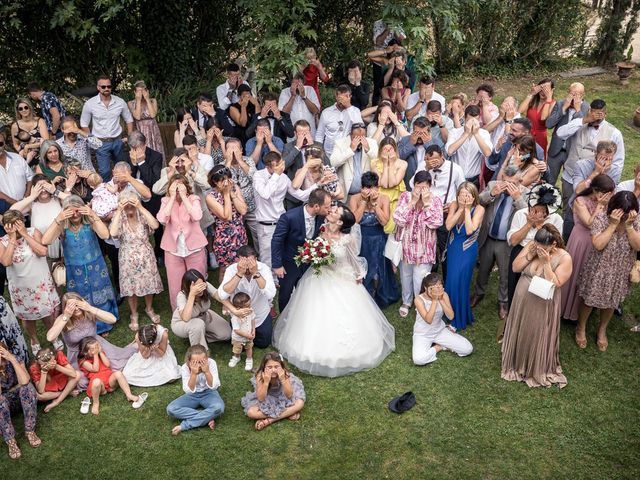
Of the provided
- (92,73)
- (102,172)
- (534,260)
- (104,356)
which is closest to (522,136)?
(534,260)

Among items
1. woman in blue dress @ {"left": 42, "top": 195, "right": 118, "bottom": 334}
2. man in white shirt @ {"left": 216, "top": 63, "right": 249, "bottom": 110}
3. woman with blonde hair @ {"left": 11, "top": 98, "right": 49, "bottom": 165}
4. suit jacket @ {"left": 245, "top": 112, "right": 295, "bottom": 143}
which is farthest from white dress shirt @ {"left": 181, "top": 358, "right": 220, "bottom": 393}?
man in white shirt @ {"left": 216, "top": 63, "right": 249, "bottom": 110}

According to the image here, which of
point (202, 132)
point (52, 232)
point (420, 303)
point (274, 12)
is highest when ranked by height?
point (274, 12)

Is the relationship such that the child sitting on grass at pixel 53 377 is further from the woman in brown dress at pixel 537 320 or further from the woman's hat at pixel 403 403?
the woman in brown dress at pixel 537 320

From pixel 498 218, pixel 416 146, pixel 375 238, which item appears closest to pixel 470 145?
pixel 416 146

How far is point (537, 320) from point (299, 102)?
15.5 feet

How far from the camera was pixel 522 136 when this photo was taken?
22.9 ft

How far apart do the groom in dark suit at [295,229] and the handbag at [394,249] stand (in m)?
0.83

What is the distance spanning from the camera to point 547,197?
243 inches

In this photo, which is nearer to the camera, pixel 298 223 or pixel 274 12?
pixel 298 223

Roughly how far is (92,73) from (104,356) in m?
7.49

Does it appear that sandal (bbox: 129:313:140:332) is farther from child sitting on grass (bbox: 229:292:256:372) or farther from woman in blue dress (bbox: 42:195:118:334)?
child sitting on grass (bbox: 229:292:256:372)

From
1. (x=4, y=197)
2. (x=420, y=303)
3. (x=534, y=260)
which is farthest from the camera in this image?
(x=4, y=197)

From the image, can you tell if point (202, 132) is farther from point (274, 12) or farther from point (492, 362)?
point (492, 362)

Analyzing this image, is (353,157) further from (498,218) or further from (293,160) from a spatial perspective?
(498,218)
